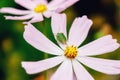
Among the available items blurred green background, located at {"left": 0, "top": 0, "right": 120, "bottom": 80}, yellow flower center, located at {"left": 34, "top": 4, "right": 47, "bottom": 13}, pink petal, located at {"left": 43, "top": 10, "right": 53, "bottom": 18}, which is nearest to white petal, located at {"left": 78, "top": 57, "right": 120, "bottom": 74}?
pink petal, located at {"left": 43, "top": 10, "right": 53, "bottom": 18}

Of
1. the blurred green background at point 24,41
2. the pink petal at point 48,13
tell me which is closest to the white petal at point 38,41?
the pink petal at point 48,13

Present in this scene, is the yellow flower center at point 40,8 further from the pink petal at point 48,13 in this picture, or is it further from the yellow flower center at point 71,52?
the yellow flower center at point 71,52

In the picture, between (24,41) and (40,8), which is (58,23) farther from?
(24,41)

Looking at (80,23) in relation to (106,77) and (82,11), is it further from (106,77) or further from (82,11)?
(82,11)

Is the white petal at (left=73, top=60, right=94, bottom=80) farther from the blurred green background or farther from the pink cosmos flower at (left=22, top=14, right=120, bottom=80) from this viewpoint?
the blurred green background

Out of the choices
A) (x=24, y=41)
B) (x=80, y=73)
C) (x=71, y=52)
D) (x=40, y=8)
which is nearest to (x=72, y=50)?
(x=71, y=52)

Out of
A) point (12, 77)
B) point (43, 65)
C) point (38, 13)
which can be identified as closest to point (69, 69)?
point (43, 65)

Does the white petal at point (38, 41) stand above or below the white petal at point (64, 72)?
above
